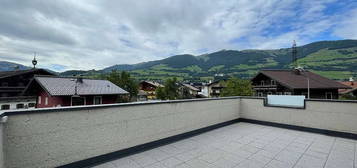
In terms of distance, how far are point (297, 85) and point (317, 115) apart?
56.8 feet

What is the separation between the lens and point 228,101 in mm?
4828

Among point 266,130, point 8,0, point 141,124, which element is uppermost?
point 8,0

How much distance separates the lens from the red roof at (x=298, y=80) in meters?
17.5

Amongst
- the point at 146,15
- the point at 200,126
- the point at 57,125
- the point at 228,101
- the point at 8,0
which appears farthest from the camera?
the point at 146,15

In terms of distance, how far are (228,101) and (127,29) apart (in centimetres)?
982

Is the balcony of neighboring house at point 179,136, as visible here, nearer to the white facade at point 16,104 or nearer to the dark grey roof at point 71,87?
the dark grey roof at point 71,87

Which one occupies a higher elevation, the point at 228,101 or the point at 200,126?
the point at 228,101

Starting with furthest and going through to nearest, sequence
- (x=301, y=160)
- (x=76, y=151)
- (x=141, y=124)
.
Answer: (x=141, y=124), (x=301, y=160), (x=76, y=151)

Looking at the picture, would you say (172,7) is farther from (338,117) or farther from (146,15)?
(338,117)

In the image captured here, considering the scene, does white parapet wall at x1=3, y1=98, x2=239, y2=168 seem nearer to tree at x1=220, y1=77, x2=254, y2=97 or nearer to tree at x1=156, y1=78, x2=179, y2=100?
tree at x1=220, y1=77, x2=254, y2=97

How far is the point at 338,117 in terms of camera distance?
357cm

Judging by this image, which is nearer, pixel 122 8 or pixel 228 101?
pixel 228 101

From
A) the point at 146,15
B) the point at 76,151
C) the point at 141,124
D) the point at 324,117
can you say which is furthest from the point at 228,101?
the point at 146,15

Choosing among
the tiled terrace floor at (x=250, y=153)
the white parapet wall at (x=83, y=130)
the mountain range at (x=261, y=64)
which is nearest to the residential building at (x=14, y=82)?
the mountain range at (x=261, y=64)
